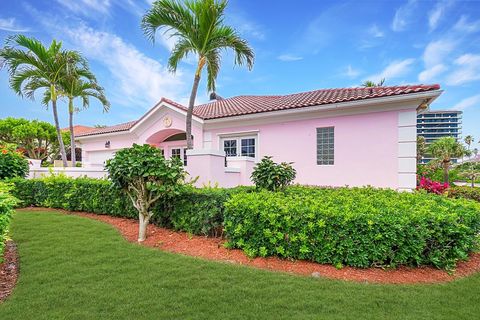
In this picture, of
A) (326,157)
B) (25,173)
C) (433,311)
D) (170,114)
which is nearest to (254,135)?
(326,157)

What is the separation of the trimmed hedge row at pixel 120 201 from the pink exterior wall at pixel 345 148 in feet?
13.8

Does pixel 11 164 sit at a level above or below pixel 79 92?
below

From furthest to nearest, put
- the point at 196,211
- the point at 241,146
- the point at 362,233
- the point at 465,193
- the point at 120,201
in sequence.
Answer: the point at 241,146
the point at 465,193
the point at 120,201
the point at 196,211
the point at 362,233

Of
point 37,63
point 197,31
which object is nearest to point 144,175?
point 197,31

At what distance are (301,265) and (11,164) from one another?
11.9m

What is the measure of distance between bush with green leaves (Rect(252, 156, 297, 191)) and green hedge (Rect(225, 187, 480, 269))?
1.98 metres

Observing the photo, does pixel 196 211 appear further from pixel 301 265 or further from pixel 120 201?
pixel 120 201

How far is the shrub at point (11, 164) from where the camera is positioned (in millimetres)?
10023

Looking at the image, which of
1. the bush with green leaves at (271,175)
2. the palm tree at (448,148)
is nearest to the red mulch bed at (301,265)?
the bush with green leaves at (271,175)

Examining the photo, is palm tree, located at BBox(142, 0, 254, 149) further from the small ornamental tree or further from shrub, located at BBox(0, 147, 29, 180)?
shrub, located at BBox(0, 147, 29, 180)

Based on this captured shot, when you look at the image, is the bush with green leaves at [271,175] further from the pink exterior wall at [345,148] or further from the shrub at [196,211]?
the pink exterior wall at [345,148]

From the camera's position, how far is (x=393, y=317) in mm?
2859

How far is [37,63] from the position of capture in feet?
42.7

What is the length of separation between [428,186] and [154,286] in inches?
409
